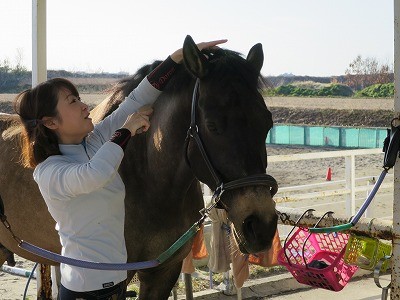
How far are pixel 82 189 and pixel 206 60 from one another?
31.6 inches

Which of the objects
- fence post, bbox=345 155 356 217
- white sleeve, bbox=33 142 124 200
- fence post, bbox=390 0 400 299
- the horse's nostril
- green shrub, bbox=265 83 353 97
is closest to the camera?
white sleeve, bbox=33 142 124 200

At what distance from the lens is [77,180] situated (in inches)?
84.7

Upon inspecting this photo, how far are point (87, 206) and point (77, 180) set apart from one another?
0.17 metres

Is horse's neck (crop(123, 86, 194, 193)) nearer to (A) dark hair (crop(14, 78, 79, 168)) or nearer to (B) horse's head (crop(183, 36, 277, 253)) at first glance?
(B) horse's head (crop(183, 36, 277, 253))

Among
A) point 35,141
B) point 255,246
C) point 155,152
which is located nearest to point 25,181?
point 155,152

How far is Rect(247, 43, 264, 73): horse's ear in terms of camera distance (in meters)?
2.72

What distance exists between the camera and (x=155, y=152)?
2.88 meters

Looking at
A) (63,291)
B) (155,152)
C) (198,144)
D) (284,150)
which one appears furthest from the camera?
(284,150)

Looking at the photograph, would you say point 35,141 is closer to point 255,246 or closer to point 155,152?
point 155,152

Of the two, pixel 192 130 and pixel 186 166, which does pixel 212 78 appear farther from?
pixel 186 166

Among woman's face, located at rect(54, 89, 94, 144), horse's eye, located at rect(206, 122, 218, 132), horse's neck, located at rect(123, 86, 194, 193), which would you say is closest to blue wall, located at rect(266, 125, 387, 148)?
horse's neck, located at rect(123, 86, 194, 193)

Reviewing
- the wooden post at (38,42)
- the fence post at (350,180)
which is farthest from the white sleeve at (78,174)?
the fence post at (350,180)

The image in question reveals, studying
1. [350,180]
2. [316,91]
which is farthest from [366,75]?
[350,180]

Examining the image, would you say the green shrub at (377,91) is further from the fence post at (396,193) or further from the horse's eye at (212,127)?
the horse's eye at (212,127)
